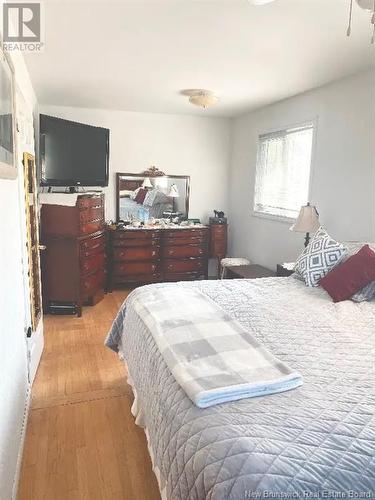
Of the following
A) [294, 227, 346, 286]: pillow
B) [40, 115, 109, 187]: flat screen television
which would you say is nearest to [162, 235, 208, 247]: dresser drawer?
[40, 115, 109, 187]: flat screen television

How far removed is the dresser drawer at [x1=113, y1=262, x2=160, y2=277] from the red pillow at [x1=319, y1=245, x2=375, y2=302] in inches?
111

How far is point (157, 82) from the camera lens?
11.1 feet

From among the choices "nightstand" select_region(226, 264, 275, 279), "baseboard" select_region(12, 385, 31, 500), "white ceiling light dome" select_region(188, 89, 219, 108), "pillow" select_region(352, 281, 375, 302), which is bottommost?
"baseboard" select_region(12, 385, 31, 500)

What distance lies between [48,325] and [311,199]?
9.70ft

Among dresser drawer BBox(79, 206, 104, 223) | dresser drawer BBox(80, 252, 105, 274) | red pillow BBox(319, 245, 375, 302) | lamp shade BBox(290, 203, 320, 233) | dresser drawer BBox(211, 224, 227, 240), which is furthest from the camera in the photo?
dresser drawer BBox(211, 224, 227, 240)

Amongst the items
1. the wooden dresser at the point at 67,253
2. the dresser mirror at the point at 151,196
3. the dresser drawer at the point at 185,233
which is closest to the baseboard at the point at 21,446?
the wooden dresser at the point at 67,253

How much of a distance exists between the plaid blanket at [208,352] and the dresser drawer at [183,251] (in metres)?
2.74

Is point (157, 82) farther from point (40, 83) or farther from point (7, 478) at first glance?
point (7, 478)

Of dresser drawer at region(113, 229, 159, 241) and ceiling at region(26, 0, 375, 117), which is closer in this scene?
ceiling at region(26, 0, 375, 117)

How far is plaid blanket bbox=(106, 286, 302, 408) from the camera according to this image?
1.22 meters

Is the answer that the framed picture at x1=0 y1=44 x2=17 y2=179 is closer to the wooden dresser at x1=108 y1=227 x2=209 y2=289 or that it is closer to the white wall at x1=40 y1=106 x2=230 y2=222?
the wooden dresser at x1=108 y1=227 x2=209 y2=289

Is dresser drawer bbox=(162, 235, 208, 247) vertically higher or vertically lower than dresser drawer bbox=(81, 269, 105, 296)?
higher

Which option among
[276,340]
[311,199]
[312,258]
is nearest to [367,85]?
[311,199]

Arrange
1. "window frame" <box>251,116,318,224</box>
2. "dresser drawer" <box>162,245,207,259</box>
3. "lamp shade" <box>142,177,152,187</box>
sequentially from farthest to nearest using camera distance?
1. "lamp shade" <box>142,177,152,187</box>
2. "dresser drawer" <box>162,245,207,259</box>
3. "window frame" <box>251,116,318,224</box>
